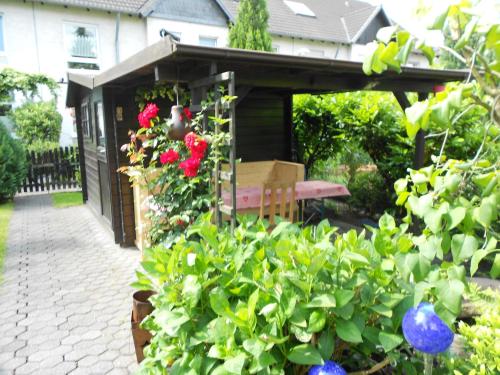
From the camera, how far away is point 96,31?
45.0ft

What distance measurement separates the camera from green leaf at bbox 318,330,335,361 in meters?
1.48

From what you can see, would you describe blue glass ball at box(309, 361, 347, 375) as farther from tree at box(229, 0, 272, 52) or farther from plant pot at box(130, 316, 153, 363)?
tree at box(229, 0, 272, 52)

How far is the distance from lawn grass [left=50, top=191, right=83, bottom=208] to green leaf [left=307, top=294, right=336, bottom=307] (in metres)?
8.71

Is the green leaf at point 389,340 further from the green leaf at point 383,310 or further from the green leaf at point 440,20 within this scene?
the green leaf at point 440,20

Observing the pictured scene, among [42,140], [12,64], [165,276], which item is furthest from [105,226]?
[12,64]

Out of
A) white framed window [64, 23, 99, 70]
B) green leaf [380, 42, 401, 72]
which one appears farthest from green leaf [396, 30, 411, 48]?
white framed window [64, 23, 99, 70]

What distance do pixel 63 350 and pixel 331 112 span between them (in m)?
5.79

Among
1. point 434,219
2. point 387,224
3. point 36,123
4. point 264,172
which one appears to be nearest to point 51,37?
point 36,123

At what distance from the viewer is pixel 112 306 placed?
12.6 feet

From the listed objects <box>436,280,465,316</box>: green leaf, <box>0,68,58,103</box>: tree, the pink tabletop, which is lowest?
the pink tabletop

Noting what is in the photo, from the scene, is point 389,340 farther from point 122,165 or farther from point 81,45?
point 81,45

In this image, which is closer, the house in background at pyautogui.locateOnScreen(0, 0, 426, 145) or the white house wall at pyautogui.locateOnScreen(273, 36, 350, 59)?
the house in background at pyautogui.locateOnScreen(0, 0, 426, 145)

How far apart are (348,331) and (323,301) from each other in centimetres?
15

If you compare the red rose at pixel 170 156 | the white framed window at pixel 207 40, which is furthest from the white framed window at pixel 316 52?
the red rose at pixel 170 156
